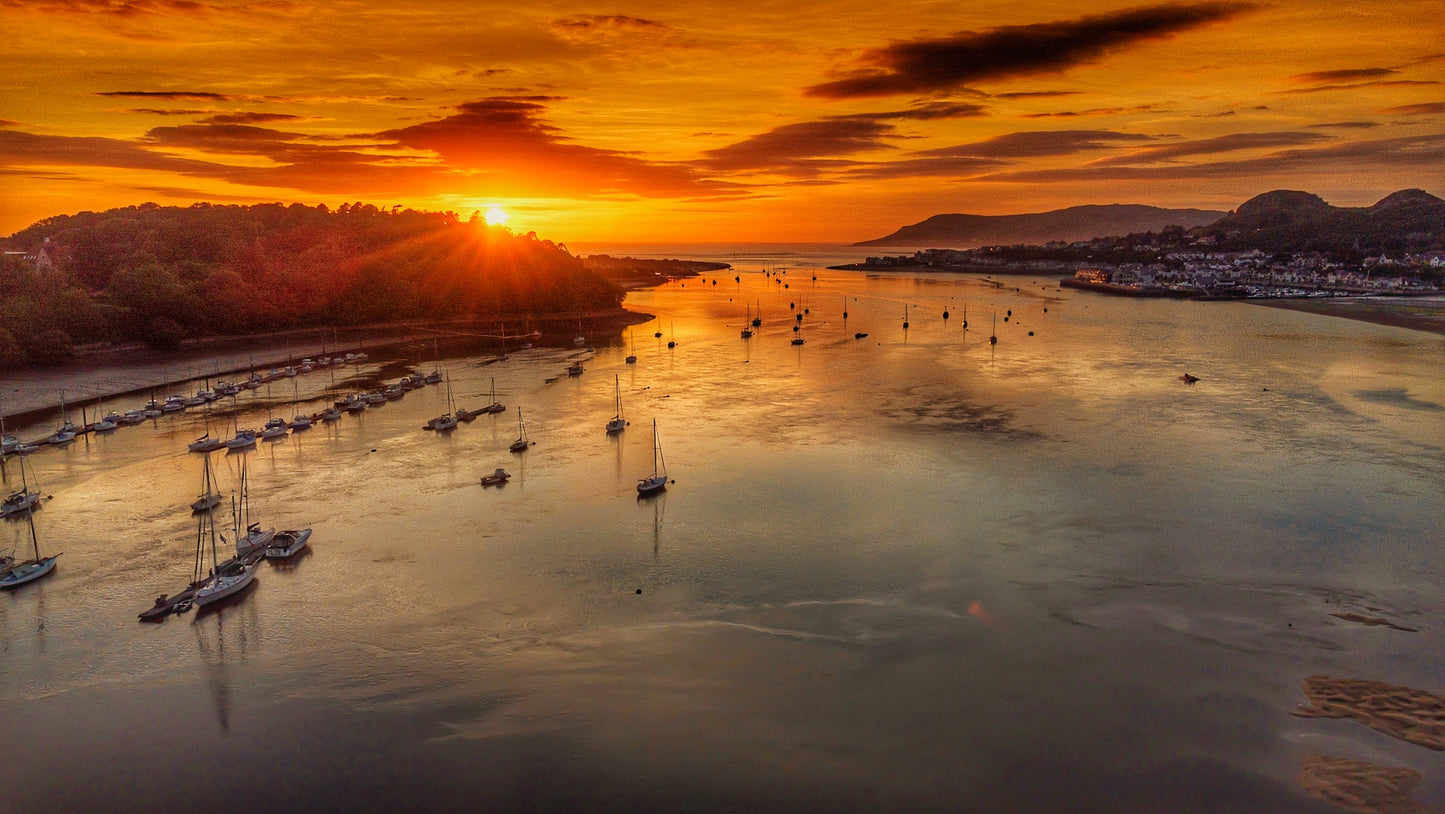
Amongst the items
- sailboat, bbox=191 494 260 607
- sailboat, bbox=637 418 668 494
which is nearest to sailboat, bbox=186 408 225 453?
sailboat, bbox=191 494 260 607

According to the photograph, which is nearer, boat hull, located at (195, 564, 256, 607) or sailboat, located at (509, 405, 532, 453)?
boat hull, located at (195, 564, 256, 607)

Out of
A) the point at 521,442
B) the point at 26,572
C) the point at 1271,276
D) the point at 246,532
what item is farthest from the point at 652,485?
the point at 1271,276

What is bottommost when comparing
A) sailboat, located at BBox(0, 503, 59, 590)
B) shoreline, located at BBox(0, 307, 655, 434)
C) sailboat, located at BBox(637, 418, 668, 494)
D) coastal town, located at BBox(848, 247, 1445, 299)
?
sailboat, located at BBox(0, 503, 59, 590)

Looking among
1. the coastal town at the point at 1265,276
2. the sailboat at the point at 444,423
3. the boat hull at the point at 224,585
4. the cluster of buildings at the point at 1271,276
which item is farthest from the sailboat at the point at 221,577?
the cluster of buildings at the point at 1271,276

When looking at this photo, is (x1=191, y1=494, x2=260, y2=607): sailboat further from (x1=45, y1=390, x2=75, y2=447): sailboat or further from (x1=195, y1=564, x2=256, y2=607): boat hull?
(x1=45, y1=390, x2=75, y2=447): sailboat

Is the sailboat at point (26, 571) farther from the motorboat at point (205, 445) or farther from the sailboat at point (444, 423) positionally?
the sailboat at point (444, 423)

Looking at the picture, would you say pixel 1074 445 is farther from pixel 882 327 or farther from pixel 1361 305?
pixel 1361 305
